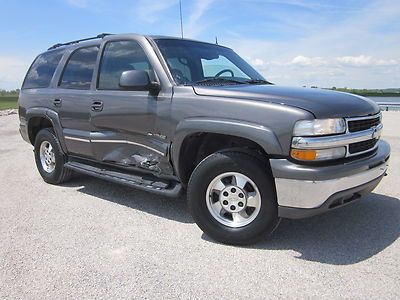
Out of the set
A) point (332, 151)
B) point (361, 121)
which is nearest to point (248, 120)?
point (332, 151)

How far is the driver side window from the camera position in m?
4.44

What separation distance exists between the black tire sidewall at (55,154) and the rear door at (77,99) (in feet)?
1.12

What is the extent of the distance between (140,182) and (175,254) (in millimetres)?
1117

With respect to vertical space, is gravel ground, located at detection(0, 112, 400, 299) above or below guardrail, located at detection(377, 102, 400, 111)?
above

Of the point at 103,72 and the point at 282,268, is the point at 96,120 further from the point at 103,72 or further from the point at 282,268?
the point at 282,268

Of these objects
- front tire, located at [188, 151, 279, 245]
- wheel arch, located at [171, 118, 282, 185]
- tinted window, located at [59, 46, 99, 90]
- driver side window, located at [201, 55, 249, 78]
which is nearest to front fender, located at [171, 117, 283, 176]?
wheel arch, located at [171, 118, 282, 185]

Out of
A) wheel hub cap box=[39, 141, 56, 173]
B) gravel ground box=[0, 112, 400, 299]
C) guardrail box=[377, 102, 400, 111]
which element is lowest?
guardrail box=[377, 102, 400, 111]

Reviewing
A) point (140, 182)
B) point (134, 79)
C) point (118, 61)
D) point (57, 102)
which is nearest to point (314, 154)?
point (134, 79)

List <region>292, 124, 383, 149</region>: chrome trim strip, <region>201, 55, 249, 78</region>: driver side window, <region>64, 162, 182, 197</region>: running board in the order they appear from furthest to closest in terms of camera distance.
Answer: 1. <region>201, 55, 249, 78</region>: driver side window
2. <region>64, 162, 182, 197</region>: running board
3. <region>292, 124, 383, 149</region>: chrome trim strip

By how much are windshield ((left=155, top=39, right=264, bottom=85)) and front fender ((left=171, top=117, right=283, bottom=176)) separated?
0.56 meters

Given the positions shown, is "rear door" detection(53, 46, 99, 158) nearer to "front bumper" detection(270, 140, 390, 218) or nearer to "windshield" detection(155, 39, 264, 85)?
"windshield" detection(155, 39, 264, 85)

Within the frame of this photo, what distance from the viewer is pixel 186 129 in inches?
145

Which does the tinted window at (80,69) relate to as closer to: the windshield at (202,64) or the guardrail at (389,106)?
the windshield at (202,64)

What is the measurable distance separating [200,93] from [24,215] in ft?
8.18
